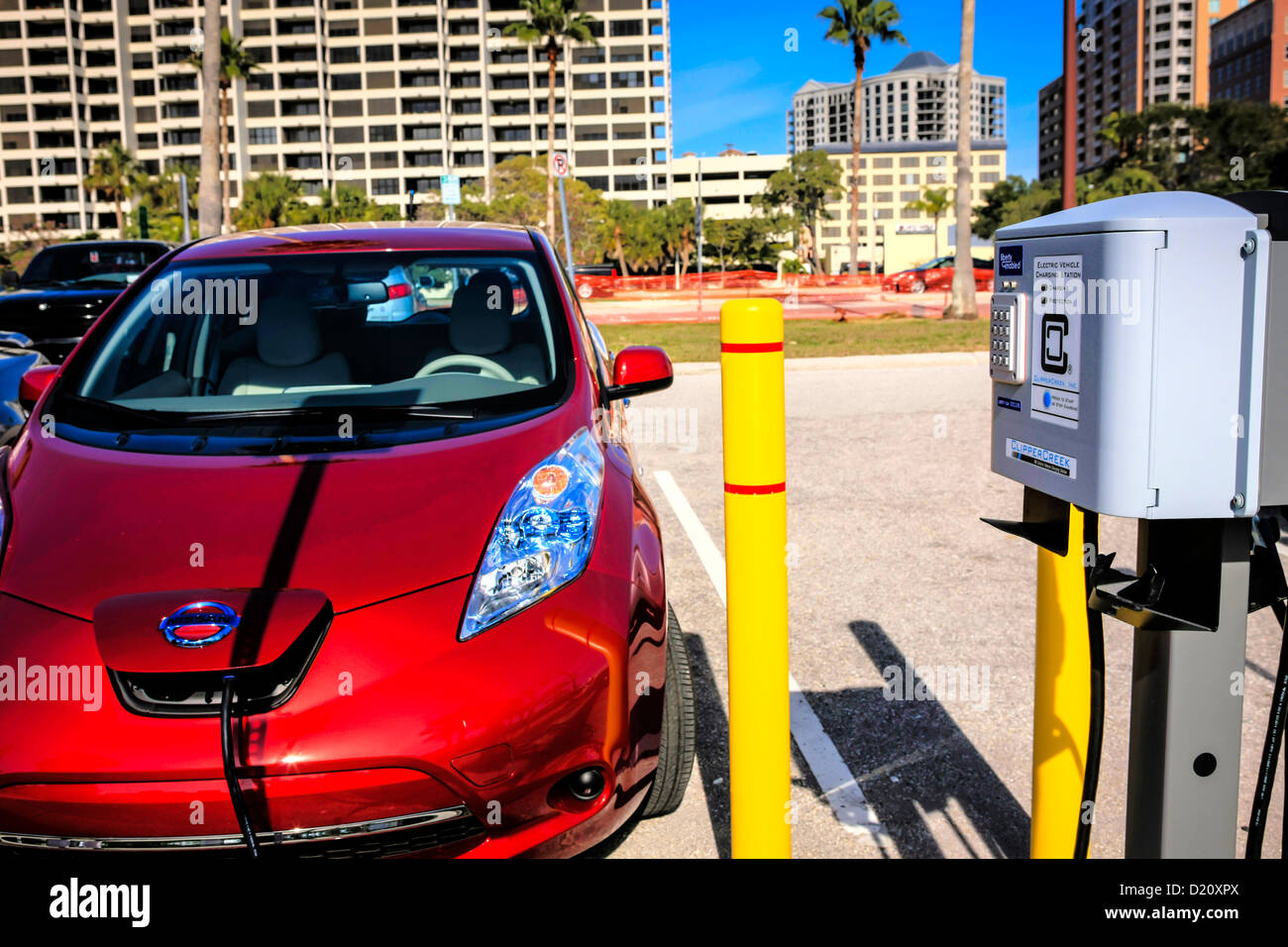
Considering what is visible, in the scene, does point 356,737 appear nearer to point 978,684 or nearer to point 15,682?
point 15,682

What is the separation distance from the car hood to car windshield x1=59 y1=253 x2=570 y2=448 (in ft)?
1.24

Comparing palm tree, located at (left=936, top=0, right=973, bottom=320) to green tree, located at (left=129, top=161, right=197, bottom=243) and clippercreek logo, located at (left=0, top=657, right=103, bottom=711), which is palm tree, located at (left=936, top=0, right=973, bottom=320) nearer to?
clippercreek logo, located at (left=0, top=657, right=103, bottom=711)

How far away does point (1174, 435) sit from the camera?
1.75m

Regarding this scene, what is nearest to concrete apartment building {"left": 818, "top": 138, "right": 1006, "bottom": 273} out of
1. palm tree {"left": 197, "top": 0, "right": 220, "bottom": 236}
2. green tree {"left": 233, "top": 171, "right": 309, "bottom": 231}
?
green tree {"left": 233, "top": 171, "right": 309, "bottom": 231}

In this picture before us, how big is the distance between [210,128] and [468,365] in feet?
59.7

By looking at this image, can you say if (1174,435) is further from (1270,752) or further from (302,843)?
(302,843)

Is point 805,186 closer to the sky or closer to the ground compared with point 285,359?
closer to the sky

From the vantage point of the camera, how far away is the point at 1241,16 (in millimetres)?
125500

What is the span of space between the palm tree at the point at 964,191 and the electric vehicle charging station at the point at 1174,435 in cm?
2190

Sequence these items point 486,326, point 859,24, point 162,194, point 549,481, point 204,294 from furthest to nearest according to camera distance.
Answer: point 162,194
point 859,24
point 204,294
point 486,326
point 549,481

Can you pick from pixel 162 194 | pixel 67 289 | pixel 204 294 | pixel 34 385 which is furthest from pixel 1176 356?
pixel 162 194

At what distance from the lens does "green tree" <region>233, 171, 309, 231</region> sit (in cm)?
8081

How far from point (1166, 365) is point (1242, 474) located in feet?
0.71
